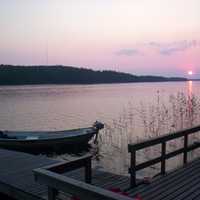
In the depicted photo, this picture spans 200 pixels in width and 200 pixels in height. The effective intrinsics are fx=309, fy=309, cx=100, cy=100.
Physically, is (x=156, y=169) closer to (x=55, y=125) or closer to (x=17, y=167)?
(x=17, y=167)

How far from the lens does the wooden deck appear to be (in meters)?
4.85

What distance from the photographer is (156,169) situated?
12.3 meters

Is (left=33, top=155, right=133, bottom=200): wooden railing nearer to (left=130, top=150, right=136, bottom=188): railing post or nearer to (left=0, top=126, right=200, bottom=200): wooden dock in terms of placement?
(left=0, top=126, right=200, bottom=200): wooden dock

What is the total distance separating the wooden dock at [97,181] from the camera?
3137 millimetres

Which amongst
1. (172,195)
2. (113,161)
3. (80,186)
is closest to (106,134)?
(113,161)

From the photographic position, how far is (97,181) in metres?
6.79

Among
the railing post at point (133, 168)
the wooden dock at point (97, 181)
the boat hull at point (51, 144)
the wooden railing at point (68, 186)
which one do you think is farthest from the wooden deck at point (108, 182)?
the boat hull at point (51, 144)

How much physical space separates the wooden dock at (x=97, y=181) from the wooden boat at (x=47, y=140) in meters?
7.47

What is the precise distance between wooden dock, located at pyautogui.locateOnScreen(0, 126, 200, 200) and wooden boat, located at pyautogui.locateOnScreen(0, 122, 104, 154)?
294 inches

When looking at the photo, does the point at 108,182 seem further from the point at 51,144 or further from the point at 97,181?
the point at 51,144

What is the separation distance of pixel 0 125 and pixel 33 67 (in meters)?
80.4

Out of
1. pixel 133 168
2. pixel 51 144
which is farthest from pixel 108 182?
pixel 51 144

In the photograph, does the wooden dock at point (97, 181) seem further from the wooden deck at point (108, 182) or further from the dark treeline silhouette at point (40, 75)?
the dark treeline silhouette at point (40, 75)

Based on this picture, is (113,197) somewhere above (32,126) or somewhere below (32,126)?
above
